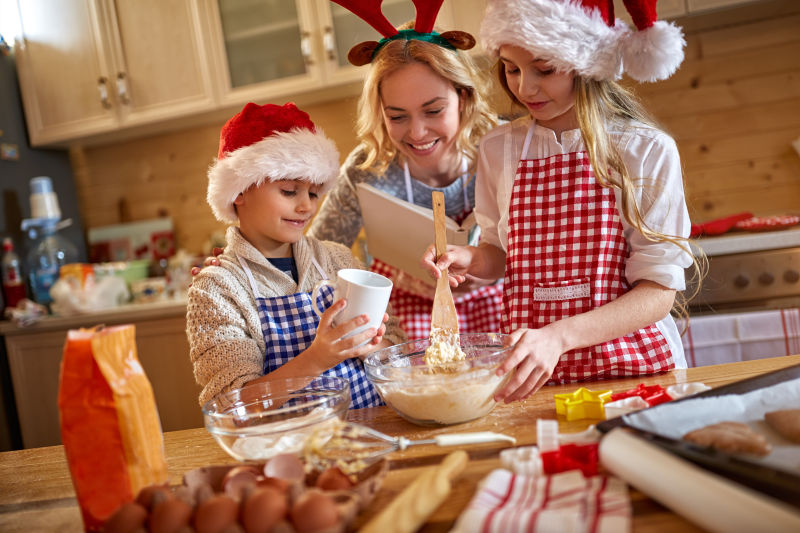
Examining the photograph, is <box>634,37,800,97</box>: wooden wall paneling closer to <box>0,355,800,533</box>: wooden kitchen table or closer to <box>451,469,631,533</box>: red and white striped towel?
<box>0,355,800,533</box>: wooden kitchen table

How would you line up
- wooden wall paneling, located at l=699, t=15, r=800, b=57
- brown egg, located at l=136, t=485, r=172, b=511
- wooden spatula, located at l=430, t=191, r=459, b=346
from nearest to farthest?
brown egg, located at l=136, t=485, r=172, b=511, wooden spatula, located at l=430, t=191, r=459, b=346, wooden wall paneling, located at l=699, t=15, r=800, b=57

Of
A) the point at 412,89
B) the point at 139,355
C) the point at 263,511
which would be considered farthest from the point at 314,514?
the point at 139,355

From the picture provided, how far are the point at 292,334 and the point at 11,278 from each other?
2.03 metres

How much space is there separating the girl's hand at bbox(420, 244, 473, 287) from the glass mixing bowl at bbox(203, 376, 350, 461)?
262mm

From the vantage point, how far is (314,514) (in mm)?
568

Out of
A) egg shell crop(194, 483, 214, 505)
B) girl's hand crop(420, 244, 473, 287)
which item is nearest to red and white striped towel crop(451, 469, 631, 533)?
egg shell crop(194, 483, 214, 505)

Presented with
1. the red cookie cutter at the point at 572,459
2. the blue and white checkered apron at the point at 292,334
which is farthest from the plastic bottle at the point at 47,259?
the red cookie cutter at the point at 572,459

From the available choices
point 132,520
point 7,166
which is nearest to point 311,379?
point 132,520

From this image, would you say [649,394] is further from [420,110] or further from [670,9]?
[670,9]

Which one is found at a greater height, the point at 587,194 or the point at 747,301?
the point at 587,194

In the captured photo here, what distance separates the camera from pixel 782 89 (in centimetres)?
229

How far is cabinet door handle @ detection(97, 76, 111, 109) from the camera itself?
267cm

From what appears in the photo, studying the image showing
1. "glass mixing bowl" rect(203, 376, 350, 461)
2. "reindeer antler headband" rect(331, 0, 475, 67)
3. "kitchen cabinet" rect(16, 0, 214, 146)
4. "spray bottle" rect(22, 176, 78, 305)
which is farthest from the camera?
"spray bottle" rect(22, 176, 78, 305)

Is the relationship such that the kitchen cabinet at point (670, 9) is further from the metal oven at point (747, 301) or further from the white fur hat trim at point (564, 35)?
the white fur hat trim at point (564, 35)
